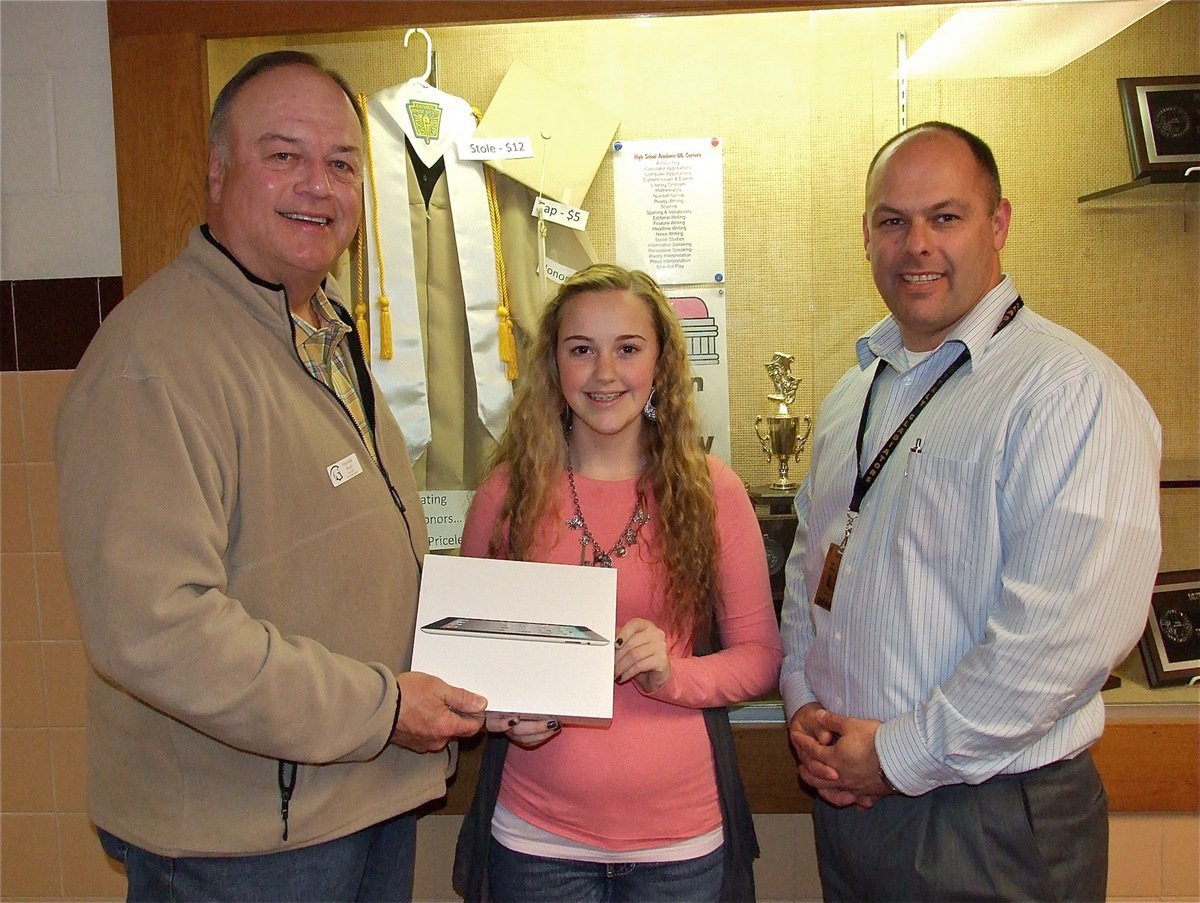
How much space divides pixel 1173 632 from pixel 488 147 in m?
2.02

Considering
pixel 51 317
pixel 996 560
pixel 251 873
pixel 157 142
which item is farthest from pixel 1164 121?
pixel 51 317

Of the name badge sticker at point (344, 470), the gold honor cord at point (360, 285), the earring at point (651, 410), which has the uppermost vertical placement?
the gold honor cord at point (360, 285)

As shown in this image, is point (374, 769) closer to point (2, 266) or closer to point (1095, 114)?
point (2, 266)

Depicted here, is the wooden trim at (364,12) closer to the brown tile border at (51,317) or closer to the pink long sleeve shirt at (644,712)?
the brown tile border at (51,317)

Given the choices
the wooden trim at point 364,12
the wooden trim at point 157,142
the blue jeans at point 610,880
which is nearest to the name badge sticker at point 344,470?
the blue jeans at point 610,880

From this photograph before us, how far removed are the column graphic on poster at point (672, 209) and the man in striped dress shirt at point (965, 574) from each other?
77 cm

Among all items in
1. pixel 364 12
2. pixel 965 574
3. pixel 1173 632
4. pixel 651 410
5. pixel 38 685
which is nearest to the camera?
pixel 965 574

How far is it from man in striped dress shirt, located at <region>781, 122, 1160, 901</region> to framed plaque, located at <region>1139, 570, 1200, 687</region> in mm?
786

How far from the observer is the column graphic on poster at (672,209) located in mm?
2484

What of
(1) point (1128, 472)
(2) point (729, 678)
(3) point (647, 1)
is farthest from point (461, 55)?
(1) point (1128, 472)

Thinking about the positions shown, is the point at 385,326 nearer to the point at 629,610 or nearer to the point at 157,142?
the point at 157,142

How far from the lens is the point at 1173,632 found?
2.21 m

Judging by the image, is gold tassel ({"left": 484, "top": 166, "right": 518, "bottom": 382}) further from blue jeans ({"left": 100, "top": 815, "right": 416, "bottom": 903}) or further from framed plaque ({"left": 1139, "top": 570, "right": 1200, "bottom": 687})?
framed plaque ({"left": 1139, "top": 570, "right": 1200, "bottom": 687})

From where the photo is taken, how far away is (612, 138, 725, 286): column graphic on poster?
248 cm
